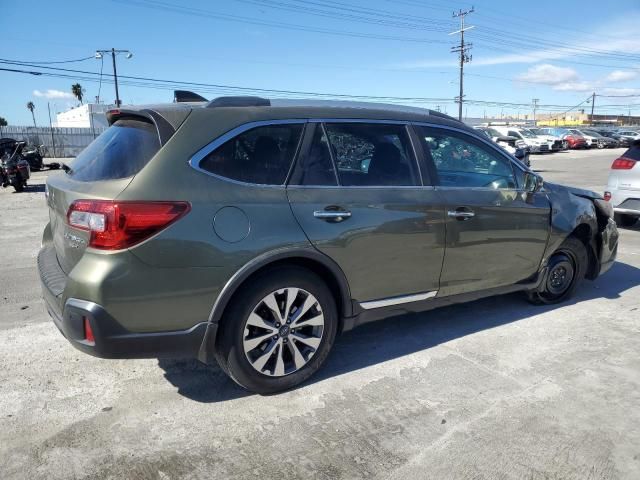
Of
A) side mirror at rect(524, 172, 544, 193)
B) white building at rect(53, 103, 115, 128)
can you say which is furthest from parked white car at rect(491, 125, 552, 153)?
white building at rect(53, 103, 115, 128)

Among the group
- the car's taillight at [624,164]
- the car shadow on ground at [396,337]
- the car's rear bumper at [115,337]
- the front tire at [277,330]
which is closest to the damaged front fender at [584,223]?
the car shadow on ground at [396,337]

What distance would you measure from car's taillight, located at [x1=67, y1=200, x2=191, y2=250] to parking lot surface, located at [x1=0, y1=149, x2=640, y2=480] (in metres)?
1.06

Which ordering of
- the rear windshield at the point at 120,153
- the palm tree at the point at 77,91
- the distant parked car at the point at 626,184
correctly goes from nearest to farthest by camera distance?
the rear windshield at the point at 120,153 < the distant parked car at the point at 626,184 < the palm tree at the point at 77,91

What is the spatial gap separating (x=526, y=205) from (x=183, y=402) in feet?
10.0

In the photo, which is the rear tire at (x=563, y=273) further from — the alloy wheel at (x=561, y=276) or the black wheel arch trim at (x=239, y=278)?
the black wheel arch trim at (x=239, y=278)

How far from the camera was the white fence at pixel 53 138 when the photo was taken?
107 ft

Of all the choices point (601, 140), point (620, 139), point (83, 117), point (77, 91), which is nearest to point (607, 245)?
point (601, 140)

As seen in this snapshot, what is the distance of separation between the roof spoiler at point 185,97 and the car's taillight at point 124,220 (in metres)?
1.23

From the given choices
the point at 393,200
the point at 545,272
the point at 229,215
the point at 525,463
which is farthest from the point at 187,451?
the point at 545,272

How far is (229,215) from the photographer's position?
2.84 m

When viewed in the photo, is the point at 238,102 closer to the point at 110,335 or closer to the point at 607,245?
the point at 110,335

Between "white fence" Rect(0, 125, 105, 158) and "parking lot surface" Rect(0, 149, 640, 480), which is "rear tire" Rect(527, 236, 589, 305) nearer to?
"parking lot surface" Rect(0, 149, 640, 480)

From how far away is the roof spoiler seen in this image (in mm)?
3649

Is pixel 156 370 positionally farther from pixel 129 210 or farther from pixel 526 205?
pixel 526 205
